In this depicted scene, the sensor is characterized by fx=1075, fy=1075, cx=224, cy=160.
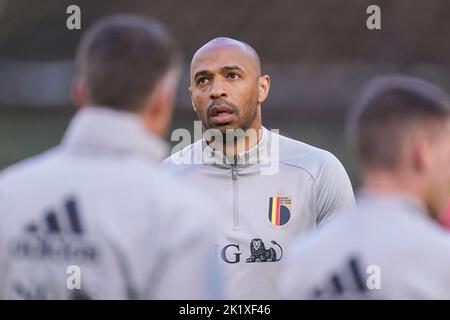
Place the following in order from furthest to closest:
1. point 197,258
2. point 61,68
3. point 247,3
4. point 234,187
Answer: point 247,3, point 61,68, point 234,187, point 197,258

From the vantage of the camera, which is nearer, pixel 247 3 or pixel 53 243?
pixel 53 243

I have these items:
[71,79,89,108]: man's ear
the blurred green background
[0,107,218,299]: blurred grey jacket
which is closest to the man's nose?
[71,79,89,108]: man's ear

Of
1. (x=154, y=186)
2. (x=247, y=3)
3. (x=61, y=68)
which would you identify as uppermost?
(x=247, y=3)

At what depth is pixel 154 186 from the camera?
2.81m

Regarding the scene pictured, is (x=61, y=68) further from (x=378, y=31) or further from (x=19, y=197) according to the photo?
(x=19, y=197)

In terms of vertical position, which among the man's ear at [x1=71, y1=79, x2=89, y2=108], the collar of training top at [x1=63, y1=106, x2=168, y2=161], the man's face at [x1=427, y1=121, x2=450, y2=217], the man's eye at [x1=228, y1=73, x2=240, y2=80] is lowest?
the man's face at [x1=427, y1=121, x2=450, y2=217]

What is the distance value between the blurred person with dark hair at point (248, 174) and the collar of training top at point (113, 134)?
1981mm

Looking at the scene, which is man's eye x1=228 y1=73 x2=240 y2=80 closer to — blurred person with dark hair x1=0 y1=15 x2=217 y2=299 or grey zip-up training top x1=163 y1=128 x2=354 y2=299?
grey zip-up training top x1=163 y1=128 x2=354 y2=299

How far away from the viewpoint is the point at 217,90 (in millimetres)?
5137

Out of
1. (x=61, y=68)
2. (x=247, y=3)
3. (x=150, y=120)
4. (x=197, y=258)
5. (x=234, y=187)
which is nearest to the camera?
(x=197, y=258)

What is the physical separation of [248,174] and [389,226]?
2.28 meters

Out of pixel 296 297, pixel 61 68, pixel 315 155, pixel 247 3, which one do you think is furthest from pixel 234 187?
pixel 247 3

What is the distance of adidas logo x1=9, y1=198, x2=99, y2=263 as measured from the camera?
9.26 ft

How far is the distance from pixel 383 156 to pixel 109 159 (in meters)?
0.73
